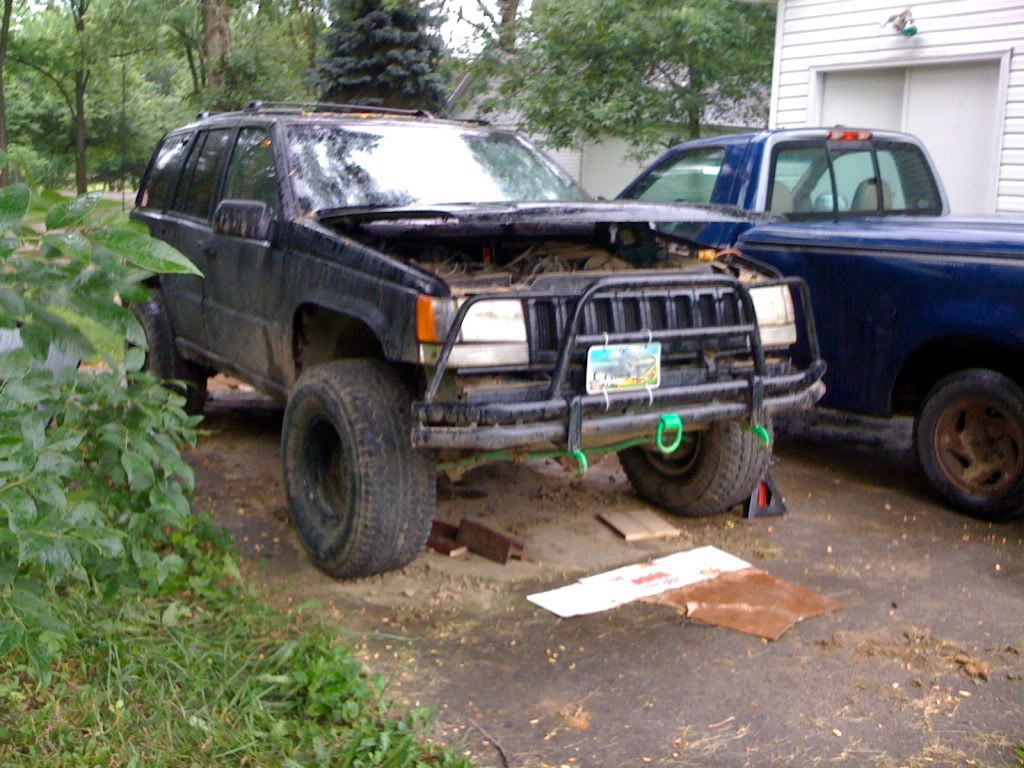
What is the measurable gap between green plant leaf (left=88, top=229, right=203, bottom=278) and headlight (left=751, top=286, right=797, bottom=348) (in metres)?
2.85

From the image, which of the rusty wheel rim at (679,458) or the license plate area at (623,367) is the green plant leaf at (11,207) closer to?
the license plate area at (623,367)

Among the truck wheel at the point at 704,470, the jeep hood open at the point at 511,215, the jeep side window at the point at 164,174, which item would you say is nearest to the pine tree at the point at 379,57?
the jeep side window at the point at 164,174

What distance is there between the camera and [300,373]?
4934 millimetres

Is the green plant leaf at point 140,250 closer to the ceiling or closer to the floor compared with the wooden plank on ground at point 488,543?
closer to the ceiling

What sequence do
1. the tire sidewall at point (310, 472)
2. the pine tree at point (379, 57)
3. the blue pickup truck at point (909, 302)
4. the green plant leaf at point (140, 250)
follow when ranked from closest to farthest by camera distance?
1. the green plant leaf at point (140, 250)
2. the tire sidewall at point (310, 472)
3. the blue pickup truck at point (909, 302)
4. the pine tree at point (379, 57)

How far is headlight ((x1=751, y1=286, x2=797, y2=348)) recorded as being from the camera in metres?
4.52

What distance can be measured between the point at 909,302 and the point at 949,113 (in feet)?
21.9

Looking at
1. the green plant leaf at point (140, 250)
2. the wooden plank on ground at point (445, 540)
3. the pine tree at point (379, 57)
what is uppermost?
the pine tree at point (379, 57)

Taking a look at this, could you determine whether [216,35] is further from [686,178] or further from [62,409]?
[62,409]

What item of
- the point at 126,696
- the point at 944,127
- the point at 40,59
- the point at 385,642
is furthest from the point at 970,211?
the point at 40,59

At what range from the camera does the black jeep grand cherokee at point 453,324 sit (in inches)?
153

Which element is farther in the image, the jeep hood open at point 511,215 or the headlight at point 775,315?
the headlight at point 775,315

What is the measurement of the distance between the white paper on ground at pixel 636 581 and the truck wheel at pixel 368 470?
595 mm

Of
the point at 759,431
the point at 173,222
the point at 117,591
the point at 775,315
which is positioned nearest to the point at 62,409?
the point at 117,591
